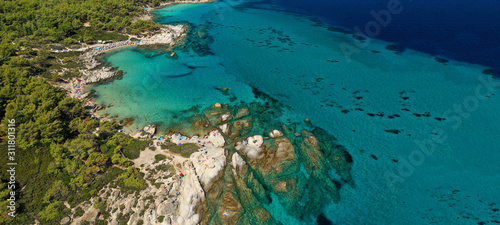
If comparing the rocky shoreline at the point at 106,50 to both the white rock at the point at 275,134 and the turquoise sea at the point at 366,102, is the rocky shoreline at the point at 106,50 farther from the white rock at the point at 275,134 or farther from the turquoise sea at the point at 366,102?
the white rock at the point at 275,134

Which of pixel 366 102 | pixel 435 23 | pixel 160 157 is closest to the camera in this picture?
pixel 160 157

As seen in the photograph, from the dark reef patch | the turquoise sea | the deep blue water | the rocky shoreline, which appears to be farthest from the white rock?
the deep blue water

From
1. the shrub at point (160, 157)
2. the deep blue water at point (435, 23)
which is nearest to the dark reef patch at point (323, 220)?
the shrub at point (160, 157)

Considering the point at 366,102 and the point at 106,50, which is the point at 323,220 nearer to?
the point at 366,102

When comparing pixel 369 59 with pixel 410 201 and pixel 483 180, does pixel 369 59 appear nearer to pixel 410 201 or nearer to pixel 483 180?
pixel 483 180

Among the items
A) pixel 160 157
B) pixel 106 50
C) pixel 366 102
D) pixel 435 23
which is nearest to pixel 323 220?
pixel 160 157

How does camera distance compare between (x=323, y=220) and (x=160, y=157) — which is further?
(x=160, y=157)

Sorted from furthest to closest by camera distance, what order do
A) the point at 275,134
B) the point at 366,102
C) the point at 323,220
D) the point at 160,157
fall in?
Result: 1. the point at 366,102
2. the point at 275,134
3. the point at 160,157
4. the point at 323,220
